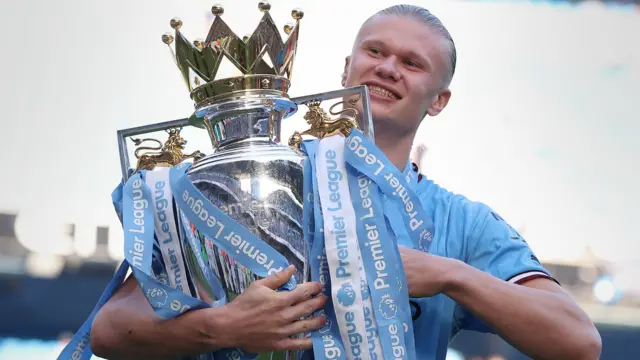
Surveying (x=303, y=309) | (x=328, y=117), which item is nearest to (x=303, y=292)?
(x=303, y=309)

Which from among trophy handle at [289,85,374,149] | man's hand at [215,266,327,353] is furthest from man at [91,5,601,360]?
trophy handle at [289,85,374,149]

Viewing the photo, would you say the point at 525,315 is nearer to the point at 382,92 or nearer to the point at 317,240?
the point at 317,240

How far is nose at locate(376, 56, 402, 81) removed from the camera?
1.91 meters

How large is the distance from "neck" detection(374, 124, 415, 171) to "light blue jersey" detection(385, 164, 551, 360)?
12 cm

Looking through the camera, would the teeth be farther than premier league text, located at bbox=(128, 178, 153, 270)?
Yes

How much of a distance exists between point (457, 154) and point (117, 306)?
1.47 meters

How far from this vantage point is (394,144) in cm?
197

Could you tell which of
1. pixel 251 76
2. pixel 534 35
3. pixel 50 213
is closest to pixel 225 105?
pixel 251 76

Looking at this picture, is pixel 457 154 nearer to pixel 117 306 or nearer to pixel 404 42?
pixel 404 42

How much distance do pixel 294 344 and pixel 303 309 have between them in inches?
1.7

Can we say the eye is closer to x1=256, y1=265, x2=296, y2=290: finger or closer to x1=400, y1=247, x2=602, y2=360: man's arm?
x1=400, y1=247, x2=602, y2=360: man's arm

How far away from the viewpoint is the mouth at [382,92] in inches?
75.1

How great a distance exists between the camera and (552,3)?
10.3ft

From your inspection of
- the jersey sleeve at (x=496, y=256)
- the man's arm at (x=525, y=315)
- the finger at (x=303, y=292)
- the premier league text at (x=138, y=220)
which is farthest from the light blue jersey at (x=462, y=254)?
the premier league text at (x=138, y=220)
